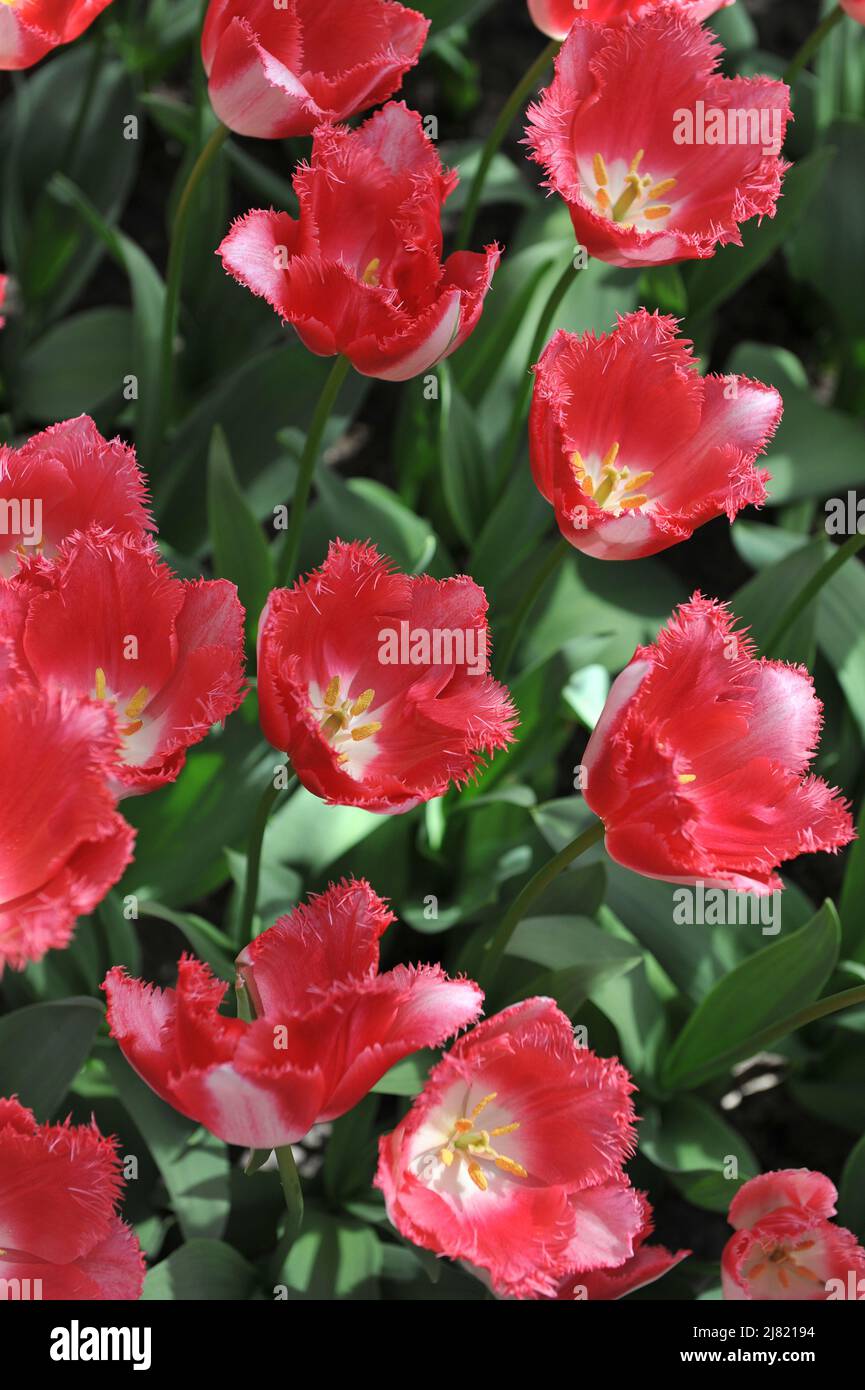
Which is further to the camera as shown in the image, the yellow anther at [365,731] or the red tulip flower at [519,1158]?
the yellow anther at [365,731]

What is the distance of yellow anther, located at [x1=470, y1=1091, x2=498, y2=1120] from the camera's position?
105cm

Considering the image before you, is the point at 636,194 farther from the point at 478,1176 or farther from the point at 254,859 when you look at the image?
the point at 478,1176

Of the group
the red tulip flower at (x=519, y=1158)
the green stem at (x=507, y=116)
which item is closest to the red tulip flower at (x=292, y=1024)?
the red tulip flower at (x=519, y=1158)

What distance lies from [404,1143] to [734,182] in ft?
2.75

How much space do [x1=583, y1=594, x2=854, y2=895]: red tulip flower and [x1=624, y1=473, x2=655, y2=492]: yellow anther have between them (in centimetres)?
21

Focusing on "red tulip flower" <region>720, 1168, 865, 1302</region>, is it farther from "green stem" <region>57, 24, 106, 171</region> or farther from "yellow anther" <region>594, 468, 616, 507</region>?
"green stem" <region>57, 24, 106, 171</region>

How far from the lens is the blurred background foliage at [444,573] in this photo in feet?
4.49

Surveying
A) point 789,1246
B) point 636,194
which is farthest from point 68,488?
point 789,1246

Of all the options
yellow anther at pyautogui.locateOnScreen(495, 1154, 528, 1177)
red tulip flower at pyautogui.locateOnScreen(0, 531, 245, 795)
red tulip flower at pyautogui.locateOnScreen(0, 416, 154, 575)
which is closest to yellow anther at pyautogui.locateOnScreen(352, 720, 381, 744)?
red tulip flower at pyautogui.locateOnScreen(0, 531, 245, 795)

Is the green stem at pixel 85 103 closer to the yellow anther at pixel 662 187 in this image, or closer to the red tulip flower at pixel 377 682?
the yellow anther at pixel 662 187

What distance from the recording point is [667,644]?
1.01 m

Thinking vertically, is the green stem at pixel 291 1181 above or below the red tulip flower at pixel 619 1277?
above

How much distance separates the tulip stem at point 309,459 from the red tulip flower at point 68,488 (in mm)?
200
